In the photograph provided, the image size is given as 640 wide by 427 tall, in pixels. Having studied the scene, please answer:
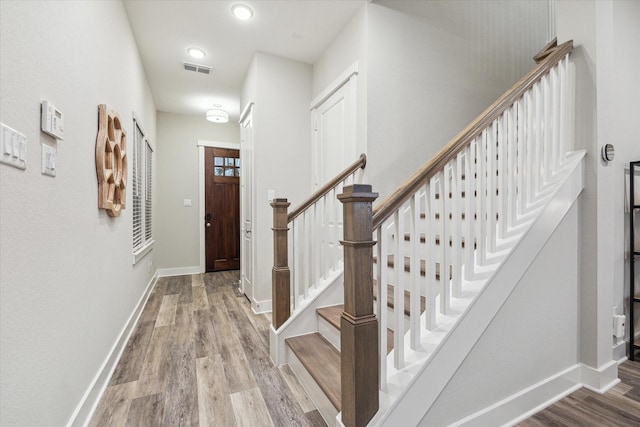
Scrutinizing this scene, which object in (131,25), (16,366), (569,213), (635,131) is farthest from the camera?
(131,25)

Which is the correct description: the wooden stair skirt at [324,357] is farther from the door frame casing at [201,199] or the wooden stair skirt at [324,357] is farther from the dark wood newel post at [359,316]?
the door frame casing at [201,199]

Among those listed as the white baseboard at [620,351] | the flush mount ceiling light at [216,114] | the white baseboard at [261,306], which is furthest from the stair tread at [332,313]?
the flush mount ceiling light at [216,114]

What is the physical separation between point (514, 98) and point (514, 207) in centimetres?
56

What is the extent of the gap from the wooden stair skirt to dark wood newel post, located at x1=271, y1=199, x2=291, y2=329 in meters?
0.19

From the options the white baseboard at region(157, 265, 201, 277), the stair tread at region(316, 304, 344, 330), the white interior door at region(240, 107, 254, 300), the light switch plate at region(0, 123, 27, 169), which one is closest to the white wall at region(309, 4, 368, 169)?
the white interior door at region(240, 107, 254, 300)

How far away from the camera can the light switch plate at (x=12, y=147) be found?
0.94 m

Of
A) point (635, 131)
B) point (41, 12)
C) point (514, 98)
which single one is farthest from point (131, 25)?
point (635, 131)

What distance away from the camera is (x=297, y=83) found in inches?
139

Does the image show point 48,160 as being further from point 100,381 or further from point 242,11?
point 242,11

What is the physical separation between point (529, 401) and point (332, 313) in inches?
46.5

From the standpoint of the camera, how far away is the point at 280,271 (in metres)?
2.25

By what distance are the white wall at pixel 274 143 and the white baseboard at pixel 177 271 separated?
97.6 inches

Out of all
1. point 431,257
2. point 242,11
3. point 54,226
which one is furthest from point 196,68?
point 431,257

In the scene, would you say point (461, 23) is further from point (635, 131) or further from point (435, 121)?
point (635, 131)
